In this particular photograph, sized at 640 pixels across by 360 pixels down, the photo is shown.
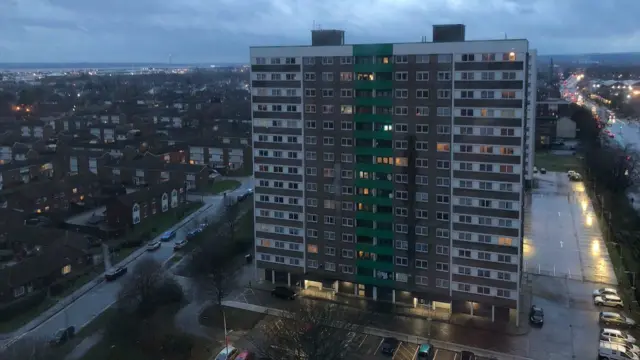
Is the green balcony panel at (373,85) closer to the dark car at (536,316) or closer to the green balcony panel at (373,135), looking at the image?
the green balcony panel at (373,135)

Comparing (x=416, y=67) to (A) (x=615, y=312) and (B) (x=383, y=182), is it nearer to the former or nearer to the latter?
(B) (x=383, y=182)

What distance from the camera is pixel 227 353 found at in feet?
63.5

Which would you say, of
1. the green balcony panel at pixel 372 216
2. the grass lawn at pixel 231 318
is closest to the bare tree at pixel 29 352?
the grass lawn at pixel 231 318

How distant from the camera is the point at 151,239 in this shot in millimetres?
32594

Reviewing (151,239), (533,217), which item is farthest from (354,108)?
(533,217)

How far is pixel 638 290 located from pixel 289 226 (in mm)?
15020

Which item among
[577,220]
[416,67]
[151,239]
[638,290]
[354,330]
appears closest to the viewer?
[354,330]

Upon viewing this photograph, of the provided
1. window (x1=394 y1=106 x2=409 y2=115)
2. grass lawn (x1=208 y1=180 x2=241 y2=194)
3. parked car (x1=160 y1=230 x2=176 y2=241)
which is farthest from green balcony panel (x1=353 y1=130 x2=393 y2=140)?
grass lawn (x1=208 y1=180 x2=241 y2=194)

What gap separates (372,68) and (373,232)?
21.8ft

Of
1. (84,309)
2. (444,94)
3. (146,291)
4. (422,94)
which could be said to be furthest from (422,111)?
(84,309)

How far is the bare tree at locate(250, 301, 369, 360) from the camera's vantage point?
55.8 feet

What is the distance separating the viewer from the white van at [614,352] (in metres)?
19.0

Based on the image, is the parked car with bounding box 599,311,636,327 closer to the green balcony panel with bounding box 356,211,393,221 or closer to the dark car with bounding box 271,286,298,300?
the green balcony panel with bounding box 356,211,393,221

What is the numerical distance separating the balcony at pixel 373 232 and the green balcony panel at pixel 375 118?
Answer: 443 centimetres
